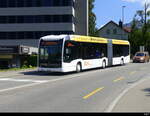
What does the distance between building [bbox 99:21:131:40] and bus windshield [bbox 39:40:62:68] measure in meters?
66.9

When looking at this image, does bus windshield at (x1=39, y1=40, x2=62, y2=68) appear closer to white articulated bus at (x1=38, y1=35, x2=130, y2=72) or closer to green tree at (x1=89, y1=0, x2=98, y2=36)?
white articulated bus at (x1=38, y1=35, x2=130, y2=72)

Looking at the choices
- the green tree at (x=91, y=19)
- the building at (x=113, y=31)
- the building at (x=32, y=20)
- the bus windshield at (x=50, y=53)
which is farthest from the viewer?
the building at (x=113, y=31)

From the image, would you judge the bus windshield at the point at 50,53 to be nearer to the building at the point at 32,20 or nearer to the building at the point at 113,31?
the building at the point at 32,20

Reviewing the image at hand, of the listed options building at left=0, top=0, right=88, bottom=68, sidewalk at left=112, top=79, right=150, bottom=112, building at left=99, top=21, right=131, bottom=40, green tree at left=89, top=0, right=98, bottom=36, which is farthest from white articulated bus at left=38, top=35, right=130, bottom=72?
building at left=99, top=21, right=131, bottom=40

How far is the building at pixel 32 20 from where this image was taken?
61.3 meters

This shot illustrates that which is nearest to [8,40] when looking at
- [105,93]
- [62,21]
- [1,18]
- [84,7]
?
[1,18]

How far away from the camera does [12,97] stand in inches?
461

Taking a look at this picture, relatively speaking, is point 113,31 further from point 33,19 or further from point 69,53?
point 69,53

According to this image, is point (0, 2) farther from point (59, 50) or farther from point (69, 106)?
point (69, 106)

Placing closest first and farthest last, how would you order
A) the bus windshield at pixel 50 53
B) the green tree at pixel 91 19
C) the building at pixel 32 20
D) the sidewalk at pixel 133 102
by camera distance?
the sidewalk at pixel 133 102, the bus windshield at pixel 50 53, the building at pixel 32 20, the green tree at pixel 91 19

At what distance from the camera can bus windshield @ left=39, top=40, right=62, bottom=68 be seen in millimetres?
22258

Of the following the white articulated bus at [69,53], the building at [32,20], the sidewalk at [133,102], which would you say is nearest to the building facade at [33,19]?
the building at [32,20]

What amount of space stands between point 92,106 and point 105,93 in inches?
130

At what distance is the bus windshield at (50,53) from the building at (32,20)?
3789 cm
